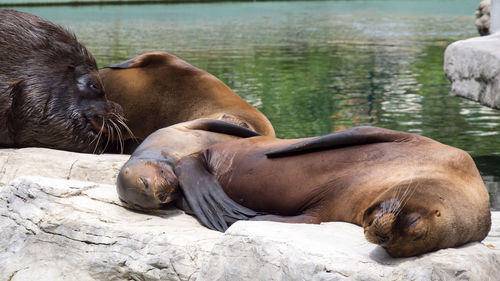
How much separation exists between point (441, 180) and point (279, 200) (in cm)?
85

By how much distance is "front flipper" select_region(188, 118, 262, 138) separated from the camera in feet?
14.2

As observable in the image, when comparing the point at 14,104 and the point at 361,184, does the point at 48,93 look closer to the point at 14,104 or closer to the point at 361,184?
the point at 14,104

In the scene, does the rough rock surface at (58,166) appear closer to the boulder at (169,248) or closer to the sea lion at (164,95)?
the boulder at (169,248)

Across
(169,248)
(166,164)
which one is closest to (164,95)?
(166,164)

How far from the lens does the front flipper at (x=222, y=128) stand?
4328mm

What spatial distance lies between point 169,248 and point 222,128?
1248 millimetres

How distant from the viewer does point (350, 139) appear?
3.52 metres

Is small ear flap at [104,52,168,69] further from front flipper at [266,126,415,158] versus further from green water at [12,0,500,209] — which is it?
front flipper at [266,126,415,158]

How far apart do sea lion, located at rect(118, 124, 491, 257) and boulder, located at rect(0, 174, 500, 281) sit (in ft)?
0.33

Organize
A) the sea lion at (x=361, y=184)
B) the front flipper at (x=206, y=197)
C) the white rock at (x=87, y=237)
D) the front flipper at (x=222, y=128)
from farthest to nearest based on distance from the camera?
the front flipper at (x=222, y=128) < the front flipper at (x=206, y=197) < the white rock at (x=87, y=237) < the sea lion at (x=361, y=184)

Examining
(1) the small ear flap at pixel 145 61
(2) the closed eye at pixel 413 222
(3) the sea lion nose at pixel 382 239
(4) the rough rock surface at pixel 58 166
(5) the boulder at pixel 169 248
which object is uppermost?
(2) the closed eye at pixel 413 222

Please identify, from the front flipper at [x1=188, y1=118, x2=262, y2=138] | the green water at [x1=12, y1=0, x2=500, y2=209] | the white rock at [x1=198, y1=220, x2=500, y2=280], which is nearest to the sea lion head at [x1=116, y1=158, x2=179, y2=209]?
the front flipper at [x1=188, y1=118, x2=262, y2=138]

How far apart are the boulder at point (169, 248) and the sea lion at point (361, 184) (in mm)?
101

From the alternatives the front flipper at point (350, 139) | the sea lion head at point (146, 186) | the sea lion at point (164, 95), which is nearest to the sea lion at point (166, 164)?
the sea lion head at point (146, 186)
